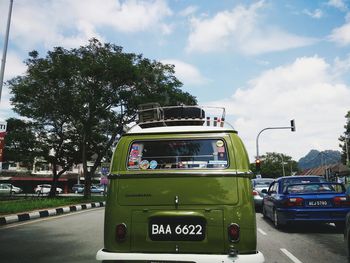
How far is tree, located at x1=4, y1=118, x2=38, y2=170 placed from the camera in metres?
36.7

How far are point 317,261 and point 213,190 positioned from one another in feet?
10.1

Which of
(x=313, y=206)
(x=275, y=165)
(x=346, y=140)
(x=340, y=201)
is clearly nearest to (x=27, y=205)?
(x=313, y=206)

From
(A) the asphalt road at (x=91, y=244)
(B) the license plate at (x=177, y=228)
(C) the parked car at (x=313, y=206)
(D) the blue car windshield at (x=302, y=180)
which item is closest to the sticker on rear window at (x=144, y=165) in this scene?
(B) the license plate at (x=177, y=228)

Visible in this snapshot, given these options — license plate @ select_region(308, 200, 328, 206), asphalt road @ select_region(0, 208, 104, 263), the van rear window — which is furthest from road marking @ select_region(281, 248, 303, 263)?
asphalt road @ select_region(0, 208, 104, 263)

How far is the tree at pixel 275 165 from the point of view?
11538 centimetres

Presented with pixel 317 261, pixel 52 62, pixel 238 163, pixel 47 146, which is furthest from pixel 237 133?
pixel 47 146

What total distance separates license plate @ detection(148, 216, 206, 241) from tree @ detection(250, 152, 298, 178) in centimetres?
11144

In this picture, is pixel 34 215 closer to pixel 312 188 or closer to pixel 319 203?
pixel 312 188

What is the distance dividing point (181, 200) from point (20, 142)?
118ft

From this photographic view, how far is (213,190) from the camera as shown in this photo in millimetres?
4570

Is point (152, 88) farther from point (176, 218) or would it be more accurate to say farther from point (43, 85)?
point (176, 218)

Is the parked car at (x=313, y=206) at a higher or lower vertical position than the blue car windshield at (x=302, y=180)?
lower

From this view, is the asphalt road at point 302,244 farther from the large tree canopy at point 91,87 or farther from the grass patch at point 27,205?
the large tree canopy at point 91,87

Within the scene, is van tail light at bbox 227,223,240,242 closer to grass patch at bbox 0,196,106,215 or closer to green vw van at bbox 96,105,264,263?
green vw van at bbox 96,105,264,263
